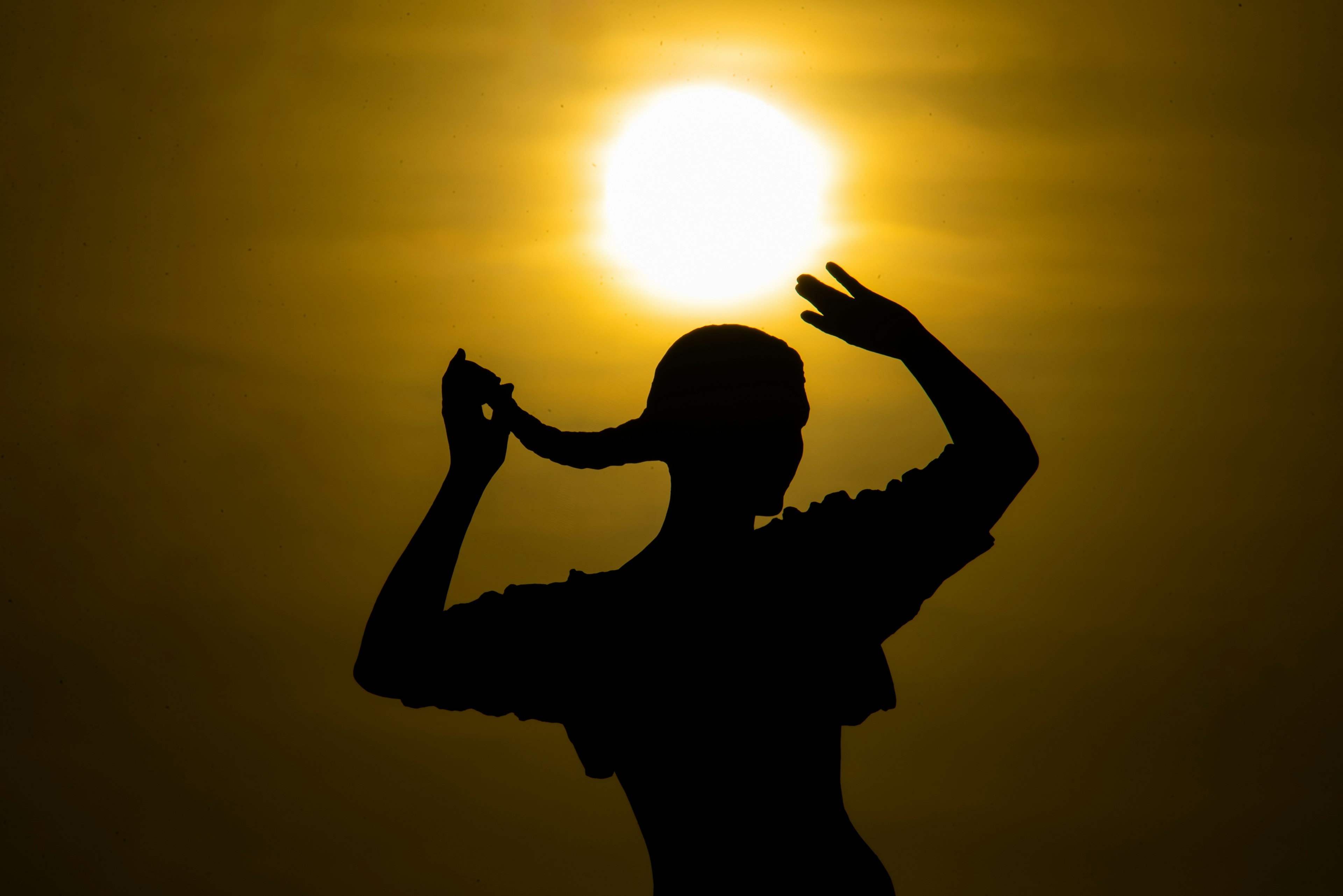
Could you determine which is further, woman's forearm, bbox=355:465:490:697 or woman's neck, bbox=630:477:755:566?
woman's neck, bbox=630:477:755:566

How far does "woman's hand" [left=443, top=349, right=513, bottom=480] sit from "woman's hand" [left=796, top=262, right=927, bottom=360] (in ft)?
0.68

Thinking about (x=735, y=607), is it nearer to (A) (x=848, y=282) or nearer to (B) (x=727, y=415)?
(B) (x=727, y=415)

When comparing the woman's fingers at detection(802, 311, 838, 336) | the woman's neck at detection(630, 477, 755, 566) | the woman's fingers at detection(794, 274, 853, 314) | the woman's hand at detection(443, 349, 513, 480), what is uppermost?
the woman's fingers at detection(794, 274, 853, 314)

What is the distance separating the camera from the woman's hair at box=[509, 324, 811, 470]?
739 millimetres

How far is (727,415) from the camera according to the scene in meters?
0.74

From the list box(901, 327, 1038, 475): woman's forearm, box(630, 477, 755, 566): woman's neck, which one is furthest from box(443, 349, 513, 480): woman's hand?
box(901, 327, 1038, 475): woman's forearm

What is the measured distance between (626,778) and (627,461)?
0.23 metres

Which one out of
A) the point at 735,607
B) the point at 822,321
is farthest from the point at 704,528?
the point at 822,321

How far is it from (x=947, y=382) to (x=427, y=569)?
0.35 meters

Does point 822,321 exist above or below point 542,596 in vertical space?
above

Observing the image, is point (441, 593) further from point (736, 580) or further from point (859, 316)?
point (859, 316)

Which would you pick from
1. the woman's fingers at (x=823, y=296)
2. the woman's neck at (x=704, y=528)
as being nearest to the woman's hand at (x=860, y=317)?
the woman's fingers at (x=823, y=296)

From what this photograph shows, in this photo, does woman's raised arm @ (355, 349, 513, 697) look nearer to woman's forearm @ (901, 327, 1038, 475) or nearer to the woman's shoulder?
the woman's shoulder

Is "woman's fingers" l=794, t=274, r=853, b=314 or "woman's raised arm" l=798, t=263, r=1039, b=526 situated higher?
"woman's fingers" l=794, t=274, r=853, b=314
